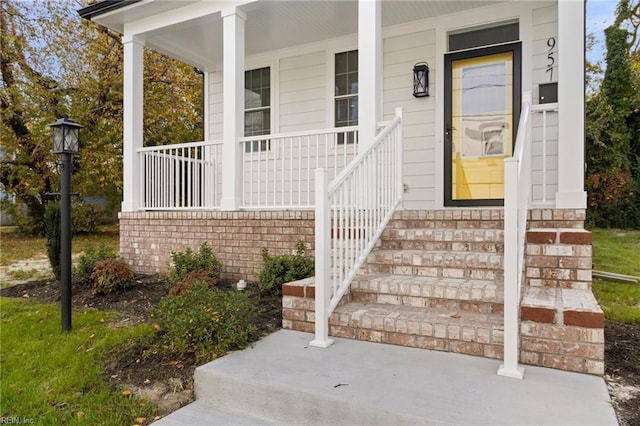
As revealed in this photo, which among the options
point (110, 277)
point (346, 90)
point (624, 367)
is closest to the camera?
point (624, 367)

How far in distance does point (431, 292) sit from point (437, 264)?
0.40 metres

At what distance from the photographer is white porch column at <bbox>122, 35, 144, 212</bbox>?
5.90m

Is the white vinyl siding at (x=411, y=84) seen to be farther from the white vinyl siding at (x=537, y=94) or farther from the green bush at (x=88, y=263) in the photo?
the green bush at (x=88, y=263)

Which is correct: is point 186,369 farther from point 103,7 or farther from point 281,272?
point 103,7

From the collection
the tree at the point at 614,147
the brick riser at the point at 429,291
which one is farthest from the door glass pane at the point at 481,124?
the tree at the point at 614,147

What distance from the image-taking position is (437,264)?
3.35 metres

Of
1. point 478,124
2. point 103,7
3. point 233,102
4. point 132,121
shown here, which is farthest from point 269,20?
point 478,124

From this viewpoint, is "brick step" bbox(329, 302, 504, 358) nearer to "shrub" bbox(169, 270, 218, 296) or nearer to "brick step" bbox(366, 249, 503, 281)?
"brick step" bbox(366, 249, 503, 281)

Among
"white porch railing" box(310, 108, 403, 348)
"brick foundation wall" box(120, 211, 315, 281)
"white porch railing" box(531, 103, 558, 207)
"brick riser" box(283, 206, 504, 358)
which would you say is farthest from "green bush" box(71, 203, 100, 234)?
"white porch railing" box(531, 103, 558, 207)

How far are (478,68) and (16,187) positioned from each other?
11877 millimetres

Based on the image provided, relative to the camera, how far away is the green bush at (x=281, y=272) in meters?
4.23

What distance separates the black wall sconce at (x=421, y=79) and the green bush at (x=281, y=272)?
2.66 meters

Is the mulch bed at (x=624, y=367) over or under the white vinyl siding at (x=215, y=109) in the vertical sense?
under

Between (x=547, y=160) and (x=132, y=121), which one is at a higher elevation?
(x=132, y=121)
